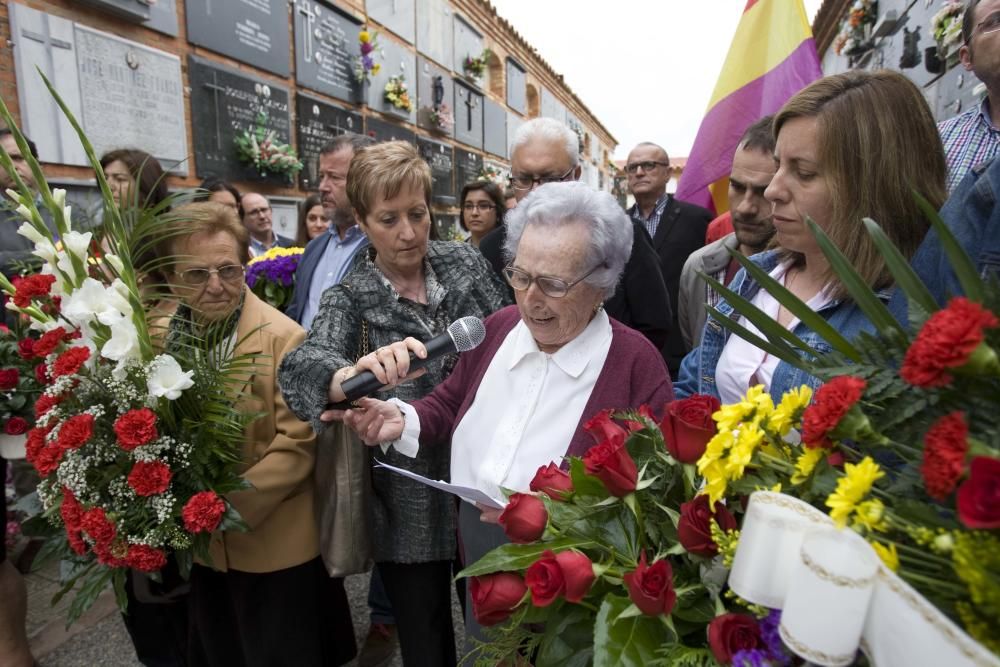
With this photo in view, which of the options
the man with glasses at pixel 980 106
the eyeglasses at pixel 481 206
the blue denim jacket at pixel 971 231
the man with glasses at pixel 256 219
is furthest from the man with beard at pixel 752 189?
the man with glasses at pixel 256 219

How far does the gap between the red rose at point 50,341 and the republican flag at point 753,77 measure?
10.9 ft

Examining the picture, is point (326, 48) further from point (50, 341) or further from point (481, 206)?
point (50, 341)

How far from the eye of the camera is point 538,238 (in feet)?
4.89

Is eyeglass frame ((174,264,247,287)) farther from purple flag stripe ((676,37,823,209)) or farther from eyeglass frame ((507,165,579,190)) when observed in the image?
purple flag stripe ((676,37,823,209))

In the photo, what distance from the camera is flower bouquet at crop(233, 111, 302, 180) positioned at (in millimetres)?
5891

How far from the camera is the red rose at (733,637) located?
58 cm

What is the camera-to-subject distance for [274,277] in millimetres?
3123

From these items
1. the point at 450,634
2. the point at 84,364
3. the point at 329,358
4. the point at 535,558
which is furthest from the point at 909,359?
the point at 450,634

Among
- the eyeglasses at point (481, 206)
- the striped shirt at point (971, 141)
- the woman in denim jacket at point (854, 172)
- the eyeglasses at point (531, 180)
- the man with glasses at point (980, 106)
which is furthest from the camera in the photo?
the eyeglasses at point (481, 206)

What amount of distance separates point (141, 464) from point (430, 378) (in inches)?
32.5

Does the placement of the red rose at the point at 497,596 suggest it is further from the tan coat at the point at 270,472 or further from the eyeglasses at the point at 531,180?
the eyeglasses at the point at 531,180

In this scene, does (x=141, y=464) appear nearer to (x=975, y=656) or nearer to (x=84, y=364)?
(x=84, y=364)

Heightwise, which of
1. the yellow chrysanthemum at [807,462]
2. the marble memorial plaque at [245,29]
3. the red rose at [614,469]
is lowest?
the red rose at [614,469]

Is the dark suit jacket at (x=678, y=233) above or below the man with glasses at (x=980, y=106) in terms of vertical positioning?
below
